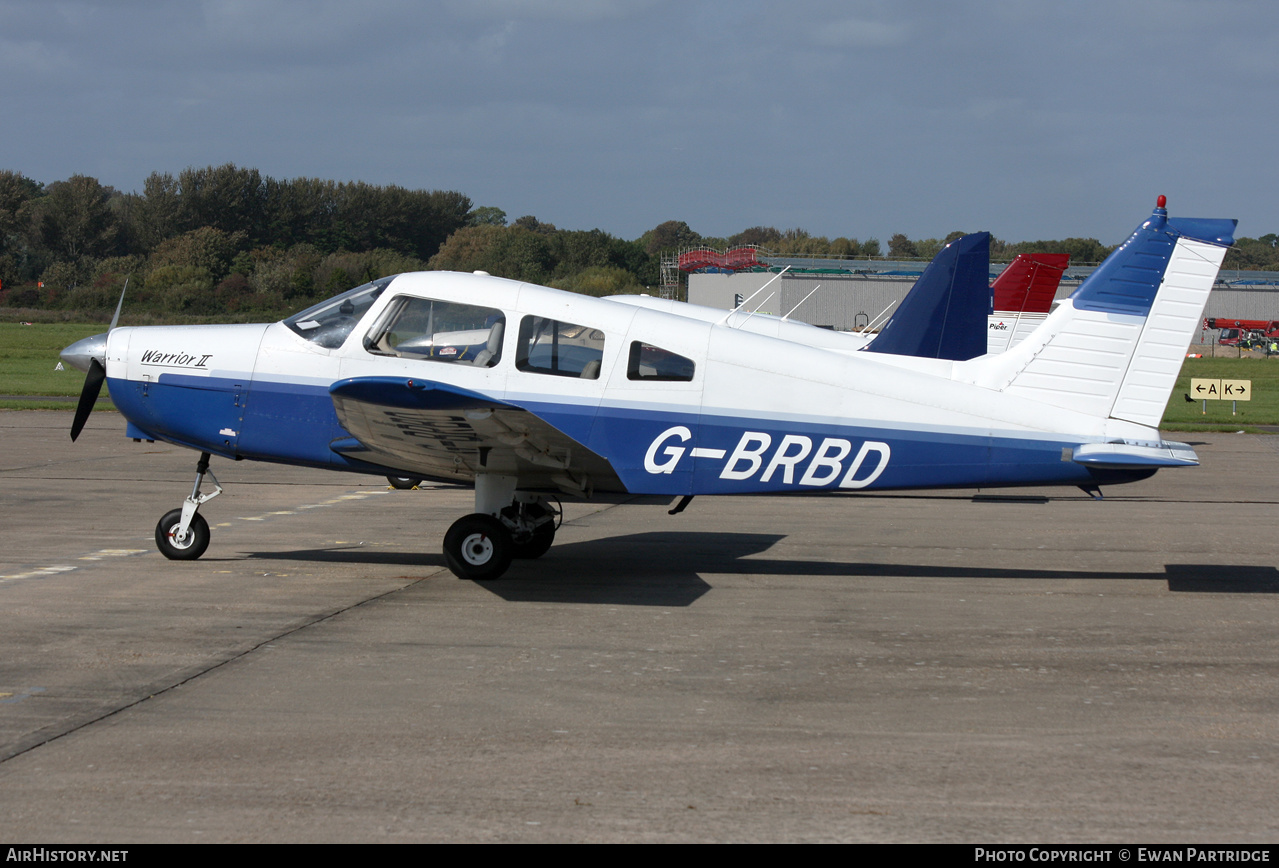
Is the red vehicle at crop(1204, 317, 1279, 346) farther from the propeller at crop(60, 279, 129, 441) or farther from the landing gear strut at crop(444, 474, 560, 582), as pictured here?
the propeller at crop(60, 279, 129, 441)

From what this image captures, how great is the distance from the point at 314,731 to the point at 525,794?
1.28 meters

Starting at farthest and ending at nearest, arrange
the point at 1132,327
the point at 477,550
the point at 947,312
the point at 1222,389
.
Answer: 1. the point at 1222,389
2. the point at 947,312
3. the point at 477,550
4. the point at 1132,327

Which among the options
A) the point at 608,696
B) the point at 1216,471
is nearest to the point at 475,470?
the point at 608,696

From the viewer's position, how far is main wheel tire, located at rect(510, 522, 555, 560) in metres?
9.31

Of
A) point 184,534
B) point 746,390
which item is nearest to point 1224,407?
point 746,390

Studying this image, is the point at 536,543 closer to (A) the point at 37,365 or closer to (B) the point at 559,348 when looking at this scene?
(B) the point at 559,348

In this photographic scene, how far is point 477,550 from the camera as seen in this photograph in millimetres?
8289

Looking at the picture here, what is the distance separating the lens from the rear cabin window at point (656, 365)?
8.11 meters

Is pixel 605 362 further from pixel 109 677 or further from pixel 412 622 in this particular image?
pixel 109 677

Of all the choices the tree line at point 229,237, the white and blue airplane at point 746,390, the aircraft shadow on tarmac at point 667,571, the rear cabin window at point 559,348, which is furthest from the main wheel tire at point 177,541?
the tree line at point 229,237

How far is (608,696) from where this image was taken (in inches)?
223

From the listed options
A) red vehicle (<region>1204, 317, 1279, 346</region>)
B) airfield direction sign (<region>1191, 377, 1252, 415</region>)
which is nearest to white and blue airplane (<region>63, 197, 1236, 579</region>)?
airfield direction sign (<region>1191, 377, 1252, 415</region>)

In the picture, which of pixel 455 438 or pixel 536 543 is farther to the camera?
pixel 536 543

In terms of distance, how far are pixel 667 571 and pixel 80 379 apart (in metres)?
28.0
